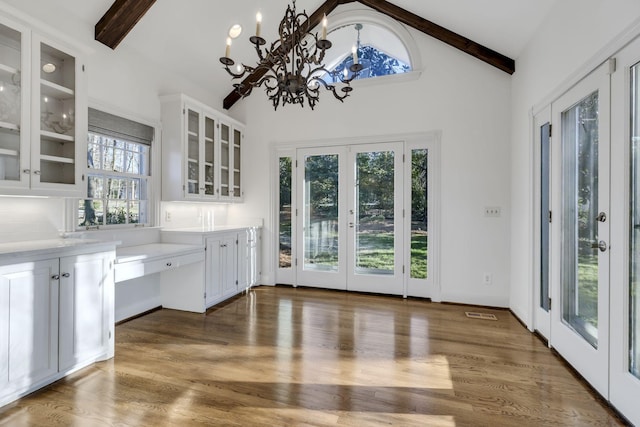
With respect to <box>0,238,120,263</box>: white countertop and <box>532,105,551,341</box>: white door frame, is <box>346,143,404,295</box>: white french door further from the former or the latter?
<box>0,238,120,263</box>: white countertop

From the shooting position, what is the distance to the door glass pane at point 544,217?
3.01 metres

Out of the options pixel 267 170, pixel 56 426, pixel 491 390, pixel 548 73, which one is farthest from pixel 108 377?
pixel 548 73

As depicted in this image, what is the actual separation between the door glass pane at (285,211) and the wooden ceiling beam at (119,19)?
94.4 inches

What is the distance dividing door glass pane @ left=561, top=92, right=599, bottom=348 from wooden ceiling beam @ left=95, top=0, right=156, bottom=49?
3810 millimetres

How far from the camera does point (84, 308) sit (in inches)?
93.0

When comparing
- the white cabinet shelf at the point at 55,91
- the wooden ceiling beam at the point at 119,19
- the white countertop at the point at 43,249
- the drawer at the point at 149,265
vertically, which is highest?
the wooden ceiling beam at the point at 119,19

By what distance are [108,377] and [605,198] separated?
3476 millimetres

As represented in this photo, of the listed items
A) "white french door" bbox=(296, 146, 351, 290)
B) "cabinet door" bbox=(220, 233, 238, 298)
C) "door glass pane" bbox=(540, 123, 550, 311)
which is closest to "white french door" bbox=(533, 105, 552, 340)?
"door glass pane" bbox=(540, 123, 550, 311)

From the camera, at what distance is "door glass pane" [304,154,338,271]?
471cm

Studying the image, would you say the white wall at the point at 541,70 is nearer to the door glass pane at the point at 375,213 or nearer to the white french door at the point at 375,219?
the white french door at the point at 375,219

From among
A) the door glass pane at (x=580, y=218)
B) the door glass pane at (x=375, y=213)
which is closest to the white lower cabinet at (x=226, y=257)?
the door glass pane at (x=375, y=213)

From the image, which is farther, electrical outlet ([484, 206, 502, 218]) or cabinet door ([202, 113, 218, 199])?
cabinet door ([202, 113, 218, 199])

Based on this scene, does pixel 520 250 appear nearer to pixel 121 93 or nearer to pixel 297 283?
pixel 297 283

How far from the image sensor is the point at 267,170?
196 inches
